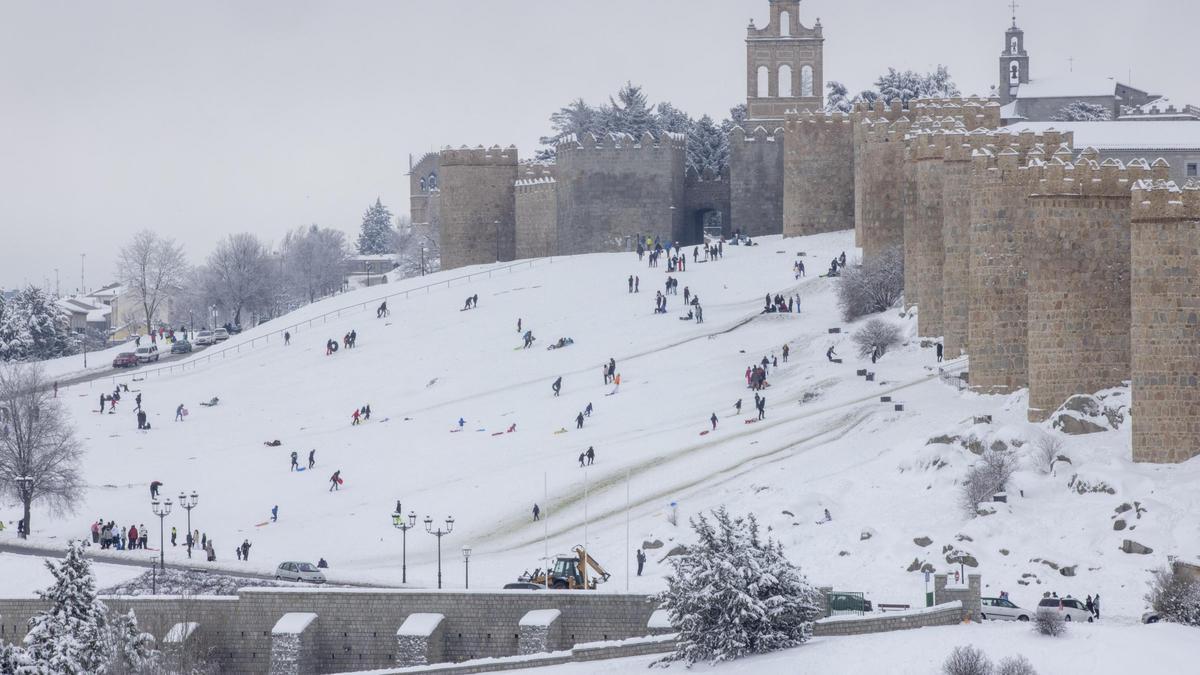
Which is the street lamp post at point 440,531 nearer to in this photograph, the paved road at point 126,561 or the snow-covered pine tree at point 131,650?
the paved road at point 126,561

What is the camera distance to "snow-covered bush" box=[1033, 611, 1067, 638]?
33.0 m

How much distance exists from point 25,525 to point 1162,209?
28561 millimetres

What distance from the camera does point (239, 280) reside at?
101 metres

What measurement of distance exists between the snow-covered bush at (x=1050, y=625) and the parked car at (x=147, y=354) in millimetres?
48112

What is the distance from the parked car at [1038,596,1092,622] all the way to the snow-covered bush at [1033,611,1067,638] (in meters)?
1.54

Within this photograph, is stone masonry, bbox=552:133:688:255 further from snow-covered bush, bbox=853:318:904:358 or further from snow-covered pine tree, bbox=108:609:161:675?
snow-covered pine tree, bbox=108:609:161:675

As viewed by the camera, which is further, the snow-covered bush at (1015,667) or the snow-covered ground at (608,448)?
the snow-covered ground at (608,448)

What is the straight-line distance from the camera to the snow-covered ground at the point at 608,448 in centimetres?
4075

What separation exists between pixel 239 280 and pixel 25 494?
46.3 m

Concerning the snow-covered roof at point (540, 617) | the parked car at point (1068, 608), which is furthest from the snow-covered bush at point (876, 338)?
the parked car at point (1068, 608)

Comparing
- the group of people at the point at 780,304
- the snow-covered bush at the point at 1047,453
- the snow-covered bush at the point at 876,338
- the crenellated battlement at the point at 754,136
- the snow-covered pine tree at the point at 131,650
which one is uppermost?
the crenellated battlement at the point at 754,136

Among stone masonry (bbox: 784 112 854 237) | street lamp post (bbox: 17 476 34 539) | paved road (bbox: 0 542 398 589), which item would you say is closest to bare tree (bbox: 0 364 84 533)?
street lamp post (bbox: 17 476 34 539)

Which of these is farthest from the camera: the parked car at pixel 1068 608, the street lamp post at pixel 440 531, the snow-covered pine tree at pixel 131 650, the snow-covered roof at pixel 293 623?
the street lamp post at pixel 440 531

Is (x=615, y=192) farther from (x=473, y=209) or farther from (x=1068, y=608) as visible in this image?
(x=1068, y=608)
